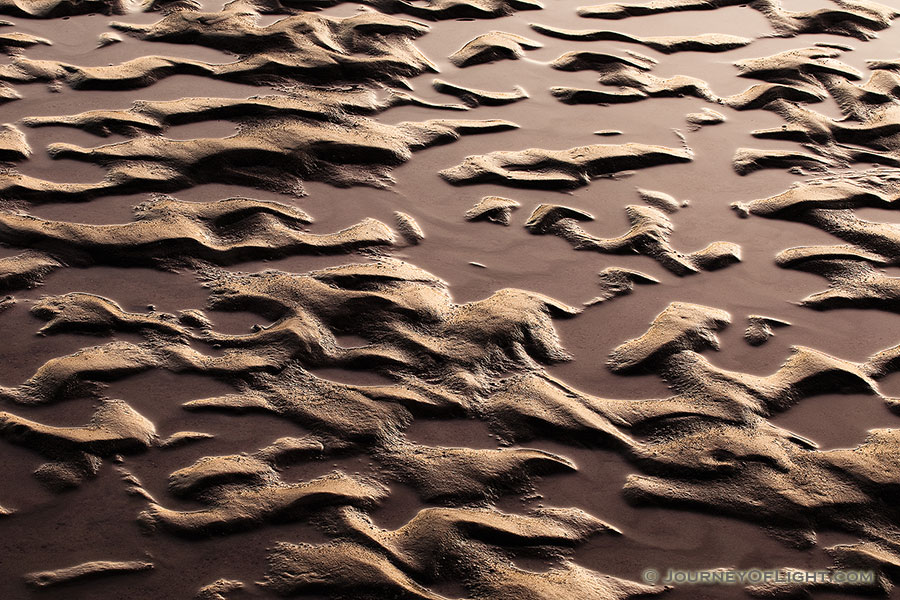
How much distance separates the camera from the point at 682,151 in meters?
2.99

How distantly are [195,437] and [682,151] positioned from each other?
187cm

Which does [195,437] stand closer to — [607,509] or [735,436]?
[607,509]

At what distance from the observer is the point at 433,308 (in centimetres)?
222

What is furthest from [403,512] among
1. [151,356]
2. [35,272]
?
[35,272]

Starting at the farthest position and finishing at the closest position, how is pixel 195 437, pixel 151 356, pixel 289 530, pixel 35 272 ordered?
pixel 35 272 < pixel 151 356 < pixel 195 437 < pixel 289 530

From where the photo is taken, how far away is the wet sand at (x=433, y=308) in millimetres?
1671

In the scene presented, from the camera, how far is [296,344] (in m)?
2.08

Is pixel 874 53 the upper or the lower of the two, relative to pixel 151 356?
upper

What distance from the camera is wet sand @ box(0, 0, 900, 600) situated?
167cm

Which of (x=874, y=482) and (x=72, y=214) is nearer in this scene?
(x=874, y=482)

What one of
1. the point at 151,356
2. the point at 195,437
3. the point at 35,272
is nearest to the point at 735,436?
the point at 195,437

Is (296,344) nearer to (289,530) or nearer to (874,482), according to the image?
(289,530)

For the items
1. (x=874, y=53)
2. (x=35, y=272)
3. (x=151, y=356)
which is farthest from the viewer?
(x=874, y=53)

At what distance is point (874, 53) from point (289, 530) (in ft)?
10.5
